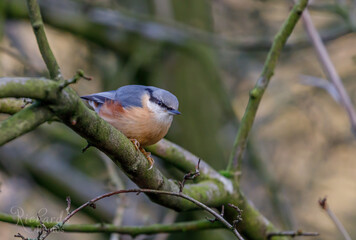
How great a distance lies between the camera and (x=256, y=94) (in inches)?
122

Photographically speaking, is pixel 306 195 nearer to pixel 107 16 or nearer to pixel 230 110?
pixel 230 110

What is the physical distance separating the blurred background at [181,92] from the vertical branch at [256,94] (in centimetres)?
143

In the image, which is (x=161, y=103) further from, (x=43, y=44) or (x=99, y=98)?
(x=43, y=44)

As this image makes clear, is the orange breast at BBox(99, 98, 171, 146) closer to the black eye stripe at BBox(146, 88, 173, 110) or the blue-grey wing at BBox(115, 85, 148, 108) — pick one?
the blue-grey wing at BBox(115, 85, 148, 108)

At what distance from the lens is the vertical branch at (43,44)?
1701 millimetres

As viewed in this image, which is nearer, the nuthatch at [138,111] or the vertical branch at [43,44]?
the vertical branch at [43,44]

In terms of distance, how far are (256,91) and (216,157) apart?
3.03 metres

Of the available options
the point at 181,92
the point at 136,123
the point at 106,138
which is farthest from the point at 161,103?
the point at 181,92

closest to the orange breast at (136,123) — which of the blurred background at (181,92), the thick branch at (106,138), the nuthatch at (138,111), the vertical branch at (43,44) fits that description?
the nuthatch at (138,111)

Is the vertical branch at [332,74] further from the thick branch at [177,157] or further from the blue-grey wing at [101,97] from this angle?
the blue-grey wing at [101,97]

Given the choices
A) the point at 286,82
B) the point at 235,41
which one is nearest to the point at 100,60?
the point at 235,41

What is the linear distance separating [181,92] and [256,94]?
310 centimetres

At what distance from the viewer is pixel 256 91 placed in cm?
311

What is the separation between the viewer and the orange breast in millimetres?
2797
